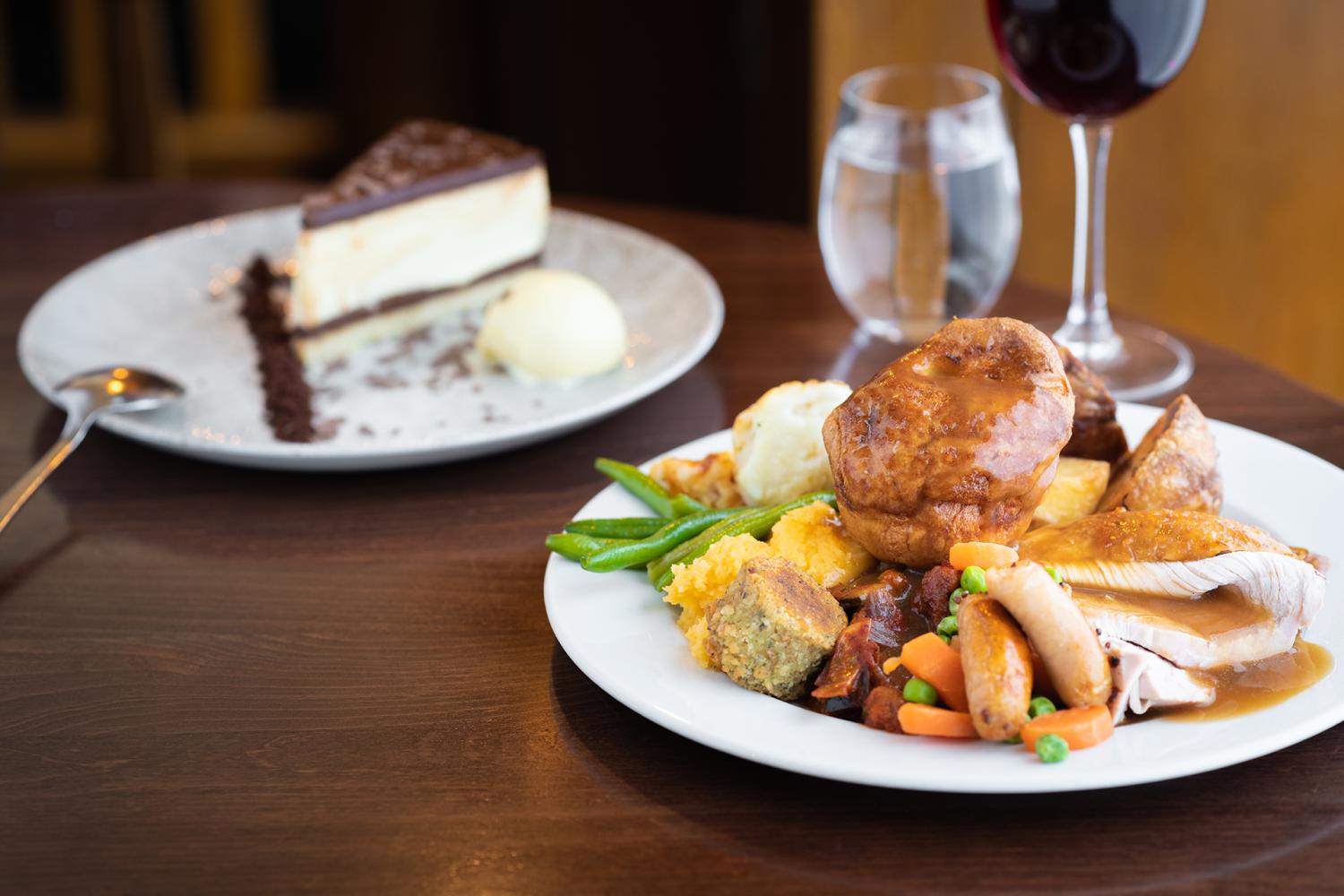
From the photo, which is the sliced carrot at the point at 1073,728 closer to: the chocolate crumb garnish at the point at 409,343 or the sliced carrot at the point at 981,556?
the sliced carrot at the point at 981,556

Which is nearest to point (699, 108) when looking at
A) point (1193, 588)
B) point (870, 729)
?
point (1193, 588)

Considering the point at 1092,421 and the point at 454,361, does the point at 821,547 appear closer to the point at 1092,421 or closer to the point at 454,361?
the point at 1092,421

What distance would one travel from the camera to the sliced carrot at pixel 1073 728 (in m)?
1.24

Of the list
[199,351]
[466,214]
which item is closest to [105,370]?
[199,351]

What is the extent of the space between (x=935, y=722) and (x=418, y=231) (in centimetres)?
237

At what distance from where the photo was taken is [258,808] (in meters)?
1.38

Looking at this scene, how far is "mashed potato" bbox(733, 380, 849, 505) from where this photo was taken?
1.76 m

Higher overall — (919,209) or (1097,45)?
(1097,45)

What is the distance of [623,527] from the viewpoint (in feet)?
5.74

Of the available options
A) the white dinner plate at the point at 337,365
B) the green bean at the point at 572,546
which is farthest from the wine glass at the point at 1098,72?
the green bean at the point at 572,546

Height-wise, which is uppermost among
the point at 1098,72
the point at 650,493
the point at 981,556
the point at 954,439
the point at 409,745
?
the point at 1098,72

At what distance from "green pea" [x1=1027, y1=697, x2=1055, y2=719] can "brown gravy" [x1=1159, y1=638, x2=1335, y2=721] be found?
0.42 feet

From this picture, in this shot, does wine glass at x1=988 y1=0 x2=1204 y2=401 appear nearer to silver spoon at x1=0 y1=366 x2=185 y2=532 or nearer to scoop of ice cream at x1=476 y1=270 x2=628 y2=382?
scoop of ice cream at x1=476 y1=270 x2=628 y2=382

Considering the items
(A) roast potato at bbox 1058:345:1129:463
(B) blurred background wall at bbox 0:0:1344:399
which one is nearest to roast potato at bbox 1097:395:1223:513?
(A) roast potato at bbox 1058:345:1129:463
